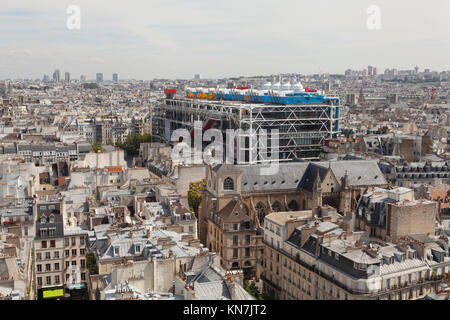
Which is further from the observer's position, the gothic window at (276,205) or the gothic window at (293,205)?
the gothic window at (293,205)

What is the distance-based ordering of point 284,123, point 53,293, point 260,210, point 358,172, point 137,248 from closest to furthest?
point 137,248 < point 53,293 < point 260,210 < point 358,172 < point 284,123

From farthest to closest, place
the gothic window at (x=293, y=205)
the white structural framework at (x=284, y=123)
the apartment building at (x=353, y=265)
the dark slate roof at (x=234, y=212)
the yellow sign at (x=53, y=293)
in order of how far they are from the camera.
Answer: the white structural framework at (x=284, y=123) → the gothic window at (x=293, y=205) → the dark slate roof at (x=234, y=212) → the yellow sign at (x=53, y=293) → the apartment building at (x=353, y=265)

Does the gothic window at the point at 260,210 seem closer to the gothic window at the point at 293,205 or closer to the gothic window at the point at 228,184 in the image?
the gothic window at the point at 293,205

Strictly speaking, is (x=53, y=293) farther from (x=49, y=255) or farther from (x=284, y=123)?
(x=284, y=123)

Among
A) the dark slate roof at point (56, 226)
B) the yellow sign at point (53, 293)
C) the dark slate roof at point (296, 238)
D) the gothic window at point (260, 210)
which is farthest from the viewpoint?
the gothic window at point (260, 210)

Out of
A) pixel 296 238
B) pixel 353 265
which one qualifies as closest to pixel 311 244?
pixel 296 238

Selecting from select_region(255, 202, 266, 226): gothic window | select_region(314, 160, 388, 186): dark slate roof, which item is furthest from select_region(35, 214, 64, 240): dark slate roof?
select_region(314, 160, 388, 186): dark slate roof

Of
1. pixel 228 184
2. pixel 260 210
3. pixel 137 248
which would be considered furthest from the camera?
pixel 260 210

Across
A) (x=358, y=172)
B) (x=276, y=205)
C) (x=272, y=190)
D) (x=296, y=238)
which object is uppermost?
(x=358, y=172)

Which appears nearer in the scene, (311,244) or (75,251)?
(311,244)

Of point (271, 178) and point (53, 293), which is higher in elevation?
point (271, 178)

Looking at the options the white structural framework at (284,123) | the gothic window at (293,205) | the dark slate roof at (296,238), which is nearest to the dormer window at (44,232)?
the dark slate roof at (296,238)
